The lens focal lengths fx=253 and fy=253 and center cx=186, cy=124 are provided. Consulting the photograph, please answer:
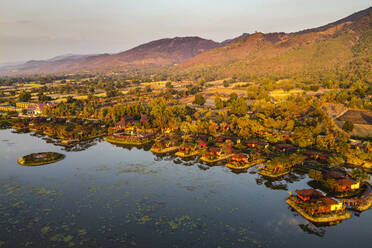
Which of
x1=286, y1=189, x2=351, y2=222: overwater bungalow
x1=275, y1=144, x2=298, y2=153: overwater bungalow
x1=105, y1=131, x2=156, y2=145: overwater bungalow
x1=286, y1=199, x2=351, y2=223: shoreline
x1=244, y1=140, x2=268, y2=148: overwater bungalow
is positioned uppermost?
x1=105, y1=131, x2=156, y2=145: overwater bungalow

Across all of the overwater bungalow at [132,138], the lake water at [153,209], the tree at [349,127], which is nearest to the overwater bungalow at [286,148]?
the lake water at [153,209]

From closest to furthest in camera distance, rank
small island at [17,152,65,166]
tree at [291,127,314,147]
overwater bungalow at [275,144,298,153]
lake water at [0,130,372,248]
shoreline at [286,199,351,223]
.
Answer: lake water at [0,130,372,248] → shoreline at [286,199,351,223] → small island at [17,152,65,166] → overwater bungalow at [275,144,298,153] → tree at [291,127,314,147]

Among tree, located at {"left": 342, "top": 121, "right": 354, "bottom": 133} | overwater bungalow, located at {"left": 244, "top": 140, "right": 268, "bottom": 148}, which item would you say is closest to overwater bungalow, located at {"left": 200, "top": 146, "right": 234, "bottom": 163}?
overwater bungalow, located at {"left": 244, "top": 140, "right": 268, "bottom": 148}

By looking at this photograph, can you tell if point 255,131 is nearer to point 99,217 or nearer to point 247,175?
point 247,175

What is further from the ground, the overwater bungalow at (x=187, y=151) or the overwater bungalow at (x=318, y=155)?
the overwater bungalow at (x=187, y=151)

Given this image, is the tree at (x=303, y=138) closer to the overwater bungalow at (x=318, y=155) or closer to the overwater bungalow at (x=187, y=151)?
the overwater bungalow at (x=318, y=155)

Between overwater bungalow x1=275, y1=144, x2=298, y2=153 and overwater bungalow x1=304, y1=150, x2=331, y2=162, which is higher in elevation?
overwater bungalow x1=275, y1=144, x2=298, y2=153

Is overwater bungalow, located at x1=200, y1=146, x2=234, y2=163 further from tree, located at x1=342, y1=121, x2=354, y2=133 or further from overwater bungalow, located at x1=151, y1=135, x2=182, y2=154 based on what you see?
tree, located at x1=342, y1=121, x2=354, y2=133
